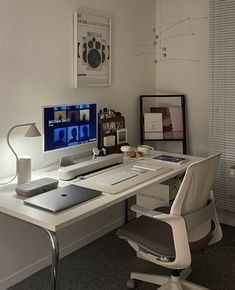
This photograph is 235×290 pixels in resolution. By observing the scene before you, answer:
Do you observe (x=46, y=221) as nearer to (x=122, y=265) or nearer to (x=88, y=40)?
(x=122, y=265)

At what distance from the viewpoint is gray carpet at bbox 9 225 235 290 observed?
243cm

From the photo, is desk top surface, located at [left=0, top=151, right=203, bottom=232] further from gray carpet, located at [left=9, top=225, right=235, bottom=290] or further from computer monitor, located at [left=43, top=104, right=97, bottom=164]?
gray carpet, located at [left=9, top=225, right=235, bottom=290]

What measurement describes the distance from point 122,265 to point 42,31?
1.72 metres

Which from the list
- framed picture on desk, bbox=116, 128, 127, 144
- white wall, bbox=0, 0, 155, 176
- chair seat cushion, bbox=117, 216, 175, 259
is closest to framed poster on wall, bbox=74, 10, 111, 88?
white wall, bbox=0, 0, 155, 176

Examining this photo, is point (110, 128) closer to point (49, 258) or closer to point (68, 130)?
Answer: point (68, 130)

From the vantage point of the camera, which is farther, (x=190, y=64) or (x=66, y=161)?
(x=190, y=64)

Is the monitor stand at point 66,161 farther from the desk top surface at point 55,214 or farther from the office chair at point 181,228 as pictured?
the office chair at point 181,228

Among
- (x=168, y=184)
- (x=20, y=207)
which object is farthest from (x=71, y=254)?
(x=20, y=207)

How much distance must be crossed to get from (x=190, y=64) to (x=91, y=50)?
1.05 meters

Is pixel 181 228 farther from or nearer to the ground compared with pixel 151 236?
farther from the ground

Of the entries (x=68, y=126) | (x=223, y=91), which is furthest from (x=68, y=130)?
(x=223, y=91)

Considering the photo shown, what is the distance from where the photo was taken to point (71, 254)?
111 inches

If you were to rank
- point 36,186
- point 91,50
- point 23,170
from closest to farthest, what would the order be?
point 36,186, point 23,170, point 91,50

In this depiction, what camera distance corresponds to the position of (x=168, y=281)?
2.24 meters
